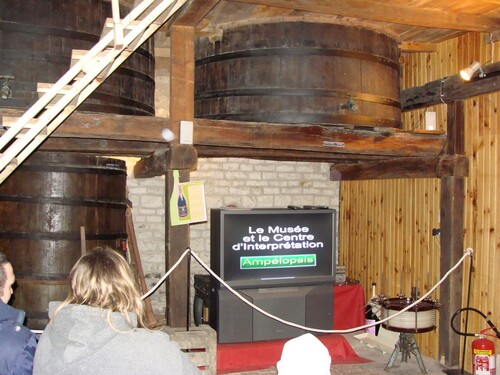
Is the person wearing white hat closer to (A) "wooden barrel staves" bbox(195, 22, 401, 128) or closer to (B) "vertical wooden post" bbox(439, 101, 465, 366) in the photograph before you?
(A) "wooden barrel staves" bbox(195, 22, 401, 128)

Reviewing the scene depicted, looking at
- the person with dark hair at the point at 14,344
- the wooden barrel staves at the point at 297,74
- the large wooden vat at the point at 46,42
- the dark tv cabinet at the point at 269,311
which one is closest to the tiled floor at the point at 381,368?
the dark tv cabinet at the point at 269,311

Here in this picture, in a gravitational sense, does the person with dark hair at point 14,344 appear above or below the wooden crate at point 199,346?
above

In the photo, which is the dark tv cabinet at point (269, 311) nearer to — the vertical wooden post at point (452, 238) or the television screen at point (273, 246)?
the television screen at point (273, 246)

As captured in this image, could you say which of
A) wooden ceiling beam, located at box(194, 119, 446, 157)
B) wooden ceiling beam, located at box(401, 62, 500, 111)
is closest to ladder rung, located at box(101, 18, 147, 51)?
wooden ceiling beam, located at box(194, 119, 446, 157)

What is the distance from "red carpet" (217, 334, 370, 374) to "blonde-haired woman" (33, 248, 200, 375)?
13.5 ft

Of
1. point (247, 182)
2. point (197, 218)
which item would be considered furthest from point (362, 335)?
point (197, 218)

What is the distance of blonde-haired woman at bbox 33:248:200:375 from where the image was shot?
1.86 m

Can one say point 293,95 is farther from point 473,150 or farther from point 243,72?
point 473,150

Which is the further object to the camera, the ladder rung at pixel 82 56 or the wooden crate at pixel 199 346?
the wooden crate at pixel 199 346

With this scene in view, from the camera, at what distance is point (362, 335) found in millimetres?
7223

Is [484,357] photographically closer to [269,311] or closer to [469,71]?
[269,311]

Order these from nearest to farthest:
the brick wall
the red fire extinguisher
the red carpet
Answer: the red fire extinguisher
the red carpet
the brick wall

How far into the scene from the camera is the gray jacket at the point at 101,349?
1858mm

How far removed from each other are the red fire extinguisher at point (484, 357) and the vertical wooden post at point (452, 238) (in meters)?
0.67
